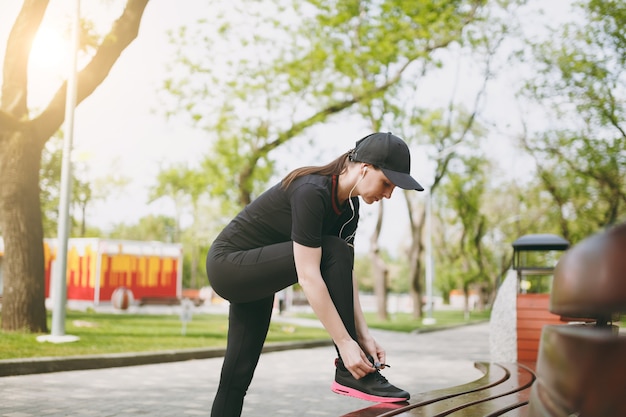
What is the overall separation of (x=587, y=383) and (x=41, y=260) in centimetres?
1177

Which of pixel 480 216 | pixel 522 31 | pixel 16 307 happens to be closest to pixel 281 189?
pixel 16 307

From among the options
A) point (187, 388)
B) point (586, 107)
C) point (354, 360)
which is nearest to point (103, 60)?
point (187, 388)

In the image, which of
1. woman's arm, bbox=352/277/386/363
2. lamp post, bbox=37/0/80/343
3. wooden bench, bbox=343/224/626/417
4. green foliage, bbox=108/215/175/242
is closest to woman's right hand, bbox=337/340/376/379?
woman's arm, bbox=352/277/386/363

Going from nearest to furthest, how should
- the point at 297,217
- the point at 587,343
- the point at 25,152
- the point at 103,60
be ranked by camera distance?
the point at 587,343
the point at 297,217
the point at 25,152
the point at 103,60

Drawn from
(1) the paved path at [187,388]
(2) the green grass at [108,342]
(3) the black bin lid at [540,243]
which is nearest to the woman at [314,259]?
(1) the paved path at [187,388]

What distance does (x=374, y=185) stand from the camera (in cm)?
289

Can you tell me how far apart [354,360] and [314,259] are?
16.0 inches

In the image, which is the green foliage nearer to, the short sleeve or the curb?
the curb

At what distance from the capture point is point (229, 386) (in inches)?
129

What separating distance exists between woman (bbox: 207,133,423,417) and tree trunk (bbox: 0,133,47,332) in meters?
9.19

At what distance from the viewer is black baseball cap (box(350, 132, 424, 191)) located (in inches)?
112

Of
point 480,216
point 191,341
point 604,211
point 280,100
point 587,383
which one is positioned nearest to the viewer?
point 587,383

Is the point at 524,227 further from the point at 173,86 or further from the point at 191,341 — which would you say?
the point at 191,341

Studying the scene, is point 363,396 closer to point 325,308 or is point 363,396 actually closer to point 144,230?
point 325,308
